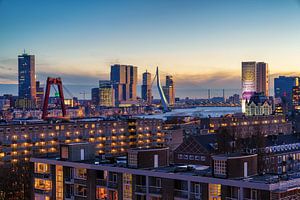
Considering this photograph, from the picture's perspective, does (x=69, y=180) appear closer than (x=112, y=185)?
No

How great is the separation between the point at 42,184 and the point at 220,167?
437 centimetres

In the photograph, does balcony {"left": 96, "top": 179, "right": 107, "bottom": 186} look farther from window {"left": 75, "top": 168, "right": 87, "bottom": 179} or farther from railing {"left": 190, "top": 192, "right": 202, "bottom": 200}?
railing {"left": 190, "top": 192, "right": 202, "bottom": 200}

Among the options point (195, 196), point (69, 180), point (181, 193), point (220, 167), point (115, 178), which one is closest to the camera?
point (220, 167)

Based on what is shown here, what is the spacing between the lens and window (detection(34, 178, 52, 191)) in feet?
36.6

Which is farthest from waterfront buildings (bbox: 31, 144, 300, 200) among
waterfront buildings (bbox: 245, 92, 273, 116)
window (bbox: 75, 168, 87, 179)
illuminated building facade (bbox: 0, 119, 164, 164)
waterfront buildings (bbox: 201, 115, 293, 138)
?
waterfront buildings (bbox: 245, 92, 273, 116)

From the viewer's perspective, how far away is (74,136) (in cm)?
2761

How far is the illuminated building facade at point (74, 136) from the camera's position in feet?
81.1

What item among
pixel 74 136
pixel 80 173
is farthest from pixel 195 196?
pixel 74 136

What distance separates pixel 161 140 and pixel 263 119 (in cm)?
1124

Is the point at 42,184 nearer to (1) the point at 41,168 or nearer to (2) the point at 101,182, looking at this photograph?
(1) the point at 41,168

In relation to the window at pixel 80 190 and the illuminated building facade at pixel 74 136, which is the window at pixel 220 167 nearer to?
the window at pixel 80 190

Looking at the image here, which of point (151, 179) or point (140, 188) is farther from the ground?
point (151, 179)

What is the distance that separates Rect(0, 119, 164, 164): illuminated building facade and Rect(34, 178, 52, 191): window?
37.3ft

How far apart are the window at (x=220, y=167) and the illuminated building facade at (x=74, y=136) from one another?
14.5 metres
